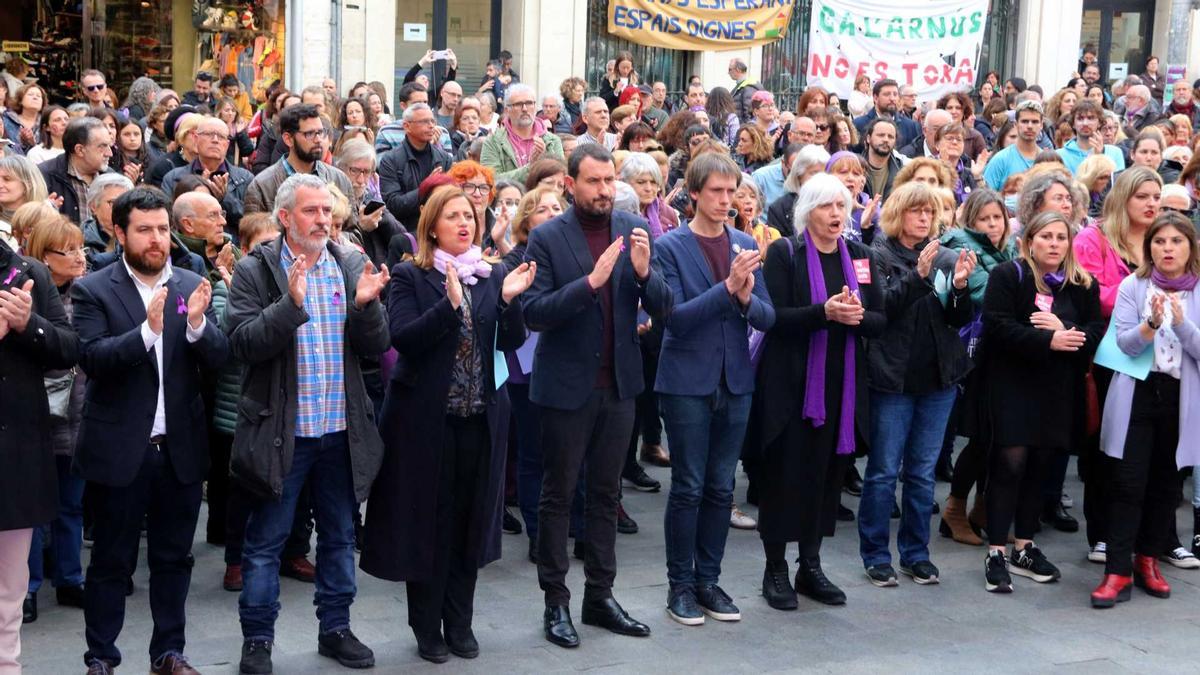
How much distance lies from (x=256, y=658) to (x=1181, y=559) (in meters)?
4.80

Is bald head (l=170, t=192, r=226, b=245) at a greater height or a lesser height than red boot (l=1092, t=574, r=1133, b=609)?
greater

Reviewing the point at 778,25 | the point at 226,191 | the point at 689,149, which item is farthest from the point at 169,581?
the point at 778,25

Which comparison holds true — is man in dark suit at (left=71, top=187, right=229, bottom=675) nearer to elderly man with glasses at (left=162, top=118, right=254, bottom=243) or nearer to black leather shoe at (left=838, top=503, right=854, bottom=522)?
elderly man with glasses at (left=162, top=118, right=254, bottom=243)

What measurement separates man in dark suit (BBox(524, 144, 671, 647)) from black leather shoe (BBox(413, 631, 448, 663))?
Result: 490 millimetres

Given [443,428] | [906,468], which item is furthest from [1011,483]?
[443,428]

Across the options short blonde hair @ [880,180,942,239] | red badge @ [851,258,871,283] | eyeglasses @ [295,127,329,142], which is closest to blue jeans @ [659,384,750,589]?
red badge @ [851,258,871,283]

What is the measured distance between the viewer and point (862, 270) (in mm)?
7262

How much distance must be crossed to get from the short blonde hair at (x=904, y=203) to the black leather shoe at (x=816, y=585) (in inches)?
65.7

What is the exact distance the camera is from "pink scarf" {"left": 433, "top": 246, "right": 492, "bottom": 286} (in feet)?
20.5

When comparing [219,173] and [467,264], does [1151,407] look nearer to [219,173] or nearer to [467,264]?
[467,264]

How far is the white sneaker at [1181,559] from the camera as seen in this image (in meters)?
8.11

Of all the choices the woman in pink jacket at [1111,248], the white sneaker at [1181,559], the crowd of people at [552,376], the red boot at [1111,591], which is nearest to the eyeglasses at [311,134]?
the crowd of people at [552,376]

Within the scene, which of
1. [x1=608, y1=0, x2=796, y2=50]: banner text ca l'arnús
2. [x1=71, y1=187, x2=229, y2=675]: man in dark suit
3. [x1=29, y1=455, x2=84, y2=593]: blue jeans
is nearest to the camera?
[x1=71, y1=187, x2=229, y2=675]: man in dark suit

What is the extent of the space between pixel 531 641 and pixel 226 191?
3982 mm
